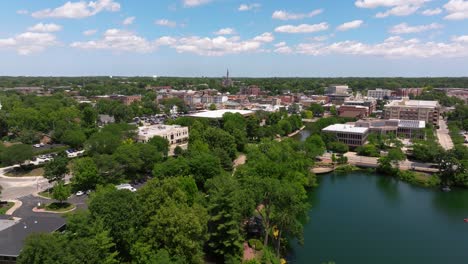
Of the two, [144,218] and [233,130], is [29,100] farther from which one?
[144,218]

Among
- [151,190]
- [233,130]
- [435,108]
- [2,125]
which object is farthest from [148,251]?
[435,108]

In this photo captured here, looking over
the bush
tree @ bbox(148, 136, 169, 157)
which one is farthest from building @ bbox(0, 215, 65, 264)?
tree @ bbox(148, 136, 169, 157)

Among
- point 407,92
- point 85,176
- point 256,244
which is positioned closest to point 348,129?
point 256,244

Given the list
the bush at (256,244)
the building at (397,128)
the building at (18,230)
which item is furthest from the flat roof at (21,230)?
the building at (397,128)

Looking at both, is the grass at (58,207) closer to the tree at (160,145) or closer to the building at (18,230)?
the building at (18,230)

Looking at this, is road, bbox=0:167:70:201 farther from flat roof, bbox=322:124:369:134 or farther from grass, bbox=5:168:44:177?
flat roof, bbox=322:124:369:134
